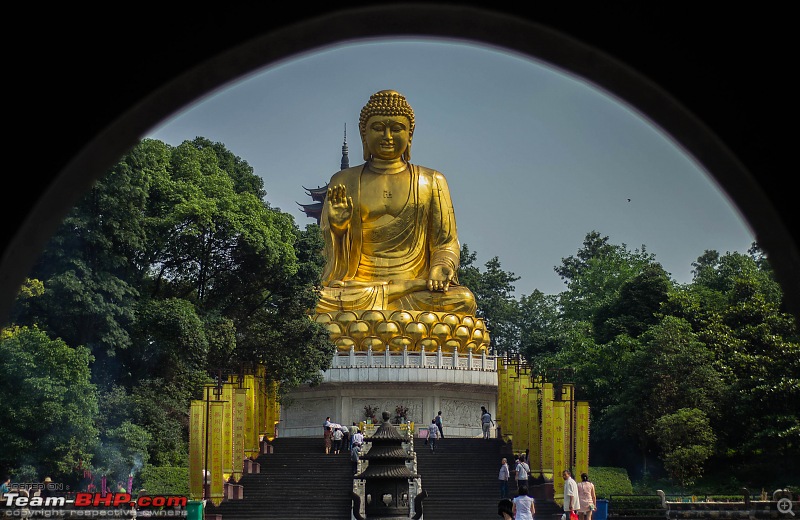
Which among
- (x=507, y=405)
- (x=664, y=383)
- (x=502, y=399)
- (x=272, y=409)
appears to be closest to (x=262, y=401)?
(x=272, y=409)

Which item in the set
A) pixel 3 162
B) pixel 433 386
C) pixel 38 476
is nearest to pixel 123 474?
pixel 38 476

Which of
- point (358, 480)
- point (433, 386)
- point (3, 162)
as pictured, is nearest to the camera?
point (3, 162)

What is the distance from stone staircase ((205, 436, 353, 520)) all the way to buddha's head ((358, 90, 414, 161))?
35.6 feet

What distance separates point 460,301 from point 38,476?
569 inches

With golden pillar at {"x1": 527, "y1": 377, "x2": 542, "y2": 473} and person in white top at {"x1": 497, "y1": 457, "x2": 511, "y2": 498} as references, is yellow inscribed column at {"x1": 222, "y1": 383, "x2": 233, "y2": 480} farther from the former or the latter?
golden pillar at {"x1": 527, "y1": 377, "x2": 542, "y2": 473}

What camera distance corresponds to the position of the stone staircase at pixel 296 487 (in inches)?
944

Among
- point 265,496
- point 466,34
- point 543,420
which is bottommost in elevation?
point 265,496

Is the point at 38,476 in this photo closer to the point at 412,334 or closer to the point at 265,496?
the point at 265,496

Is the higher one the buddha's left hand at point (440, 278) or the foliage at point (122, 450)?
the buddha's left hand at point (440, 278)

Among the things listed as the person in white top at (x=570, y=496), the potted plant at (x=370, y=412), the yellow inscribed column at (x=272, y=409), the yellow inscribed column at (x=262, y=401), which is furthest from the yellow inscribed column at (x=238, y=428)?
the person in white top at (x=570, y=496)

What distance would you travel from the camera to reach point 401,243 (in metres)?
37.3

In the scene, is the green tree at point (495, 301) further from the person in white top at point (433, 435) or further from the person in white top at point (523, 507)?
the person in white top at point (523, 507)

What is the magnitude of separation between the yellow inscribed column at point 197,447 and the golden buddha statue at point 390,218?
45.4 feet

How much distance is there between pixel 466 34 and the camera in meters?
3.83
